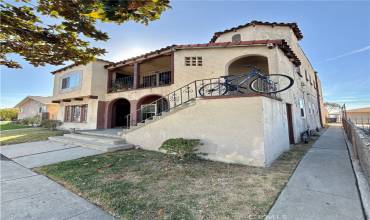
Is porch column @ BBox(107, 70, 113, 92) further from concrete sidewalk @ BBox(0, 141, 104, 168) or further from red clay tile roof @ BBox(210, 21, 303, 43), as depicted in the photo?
red clay tile roof @ BBox(210, 21, 303, 43)

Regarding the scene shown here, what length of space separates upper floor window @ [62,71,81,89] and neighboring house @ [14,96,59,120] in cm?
983

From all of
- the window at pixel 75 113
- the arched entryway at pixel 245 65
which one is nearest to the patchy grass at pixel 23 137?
the window at pixel 75 113

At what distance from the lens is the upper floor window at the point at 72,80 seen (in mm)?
15922

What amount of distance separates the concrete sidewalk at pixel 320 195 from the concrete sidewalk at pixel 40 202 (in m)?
3.23

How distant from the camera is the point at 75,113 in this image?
55.6ft

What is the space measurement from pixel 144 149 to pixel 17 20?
Answer: 6.54 m

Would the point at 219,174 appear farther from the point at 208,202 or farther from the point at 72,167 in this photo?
the point at 72,167

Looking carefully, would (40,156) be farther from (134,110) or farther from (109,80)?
(109,80)

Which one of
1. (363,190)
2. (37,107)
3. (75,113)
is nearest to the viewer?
(363,190)

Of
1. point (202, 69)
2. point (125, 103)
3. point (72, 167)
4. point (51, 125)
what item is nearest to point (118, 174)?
point (72, 167)

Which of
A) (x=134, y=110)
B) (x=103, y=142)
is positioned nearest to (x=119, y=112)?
(x=134, y=110)

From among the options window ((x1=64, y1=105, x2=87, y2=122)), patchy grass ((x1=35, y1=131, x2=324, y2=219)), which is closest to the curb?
patchy grass ((x1=35, y1=131, x2=324, y2=219))

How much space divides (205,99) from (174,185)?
3.65 m

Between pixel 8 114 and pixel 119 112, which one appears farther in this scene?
pixel 8 114
